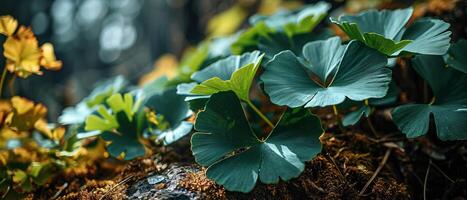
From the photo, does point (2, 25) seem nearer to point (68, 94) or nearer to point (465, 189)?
point (465, 189)

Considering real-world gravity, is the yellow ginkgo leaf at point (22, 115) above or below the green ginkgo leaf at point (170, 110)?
above

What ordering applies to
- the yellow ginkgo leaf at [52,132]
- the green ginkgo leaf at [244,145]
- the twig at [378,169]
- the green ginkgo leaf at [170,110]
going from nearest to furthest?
the green ginkgo leaf at [244,145], the twig at [378,169], the green ginkgo leaf at [170,110], the yellow ginkgo leaf at [52,132]

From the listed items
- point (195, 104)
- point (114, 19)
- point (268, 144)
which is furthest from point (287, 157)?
point (114, 19)

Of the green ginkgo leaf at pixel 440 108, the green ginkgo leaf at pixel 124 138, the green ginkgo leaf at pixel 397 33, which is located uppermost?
the green ginkgo leaf at pixel 397 33

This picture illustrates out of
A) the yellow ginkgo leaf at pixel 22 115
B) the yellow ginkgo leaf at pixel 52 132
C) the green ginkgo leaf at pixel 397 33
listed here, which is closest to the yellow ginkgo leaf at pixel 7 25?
the yellow ginkgo leaf at pixel 22 115

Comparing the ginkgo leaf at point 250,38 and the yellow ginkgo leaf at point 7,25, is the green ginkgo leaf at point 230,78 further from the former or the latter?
the yellow ginkgo leaf at point 7,25

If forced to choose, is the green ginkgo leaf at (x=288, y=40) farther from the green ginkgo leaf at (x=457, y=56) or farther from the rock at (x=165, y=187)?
the rock at (x=165, y=187)

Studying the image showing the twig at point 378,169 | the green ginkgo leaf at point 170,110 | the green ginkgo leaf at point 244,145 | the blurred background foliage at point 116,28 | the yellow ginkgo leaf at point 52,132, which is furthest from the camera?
the blurred background foliage at point 116,28

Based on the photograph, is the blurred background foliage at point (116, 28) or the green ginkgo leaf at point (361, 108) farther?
the blurred background foliage at point (116, 28)
